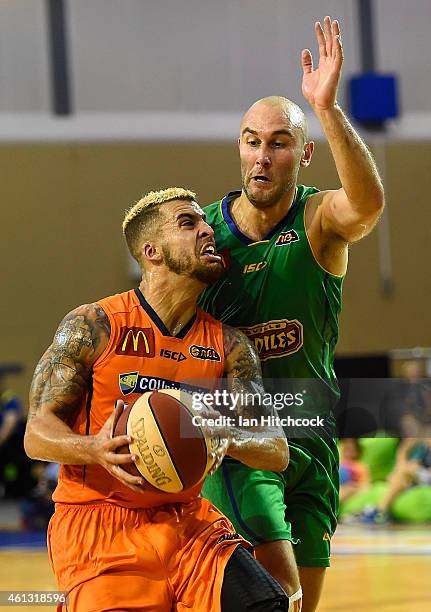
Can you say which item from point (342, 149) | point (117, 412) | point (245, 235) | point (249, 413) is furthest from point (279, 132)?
point (117, 412)

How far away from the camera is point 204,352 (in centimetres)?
409

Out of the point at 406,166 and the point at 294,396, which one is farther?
the point at 406,166

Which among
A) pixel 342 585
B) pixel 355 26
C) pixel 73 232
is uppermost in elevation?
pixel 355 26

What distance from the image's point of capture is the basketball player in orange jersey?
12.1 feet

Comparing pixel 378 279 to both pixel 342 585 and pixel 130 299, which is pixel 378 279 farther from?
pixel 130 299

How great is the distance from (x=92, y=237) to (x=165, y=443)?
43.3 ft

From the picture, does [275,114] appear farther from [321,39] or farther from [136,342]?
[136,342]

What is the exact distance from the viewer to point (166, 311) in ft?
13.6

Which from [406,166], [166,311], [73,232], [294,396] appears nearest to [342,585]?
[294,396]

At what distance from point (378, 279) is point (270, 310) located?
1289 cm

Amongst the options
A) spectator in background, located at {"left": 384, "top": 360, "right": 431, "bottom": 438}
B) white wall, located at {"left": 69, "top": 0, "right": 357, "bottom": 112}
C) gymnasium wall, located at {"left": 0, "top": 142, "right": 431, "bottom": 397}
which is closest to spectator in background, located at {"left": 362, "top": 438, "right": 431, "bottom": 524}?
spectator in background, located at {"left": 384, "top": 360, "right": 431, "bottom": 438}

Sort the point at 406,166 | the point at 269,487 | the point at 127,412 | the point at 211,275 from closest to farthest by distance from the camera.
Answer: the point at 127,412 < the point at 211,275 < the point at 269,487 < the point at 406,166

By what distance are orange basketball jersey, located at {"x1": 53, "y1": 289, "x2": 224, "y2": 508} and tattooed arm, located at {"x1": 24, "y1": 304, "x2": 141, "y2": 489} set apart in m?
0.04

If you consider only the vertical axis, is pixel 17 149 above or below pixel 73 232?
above
